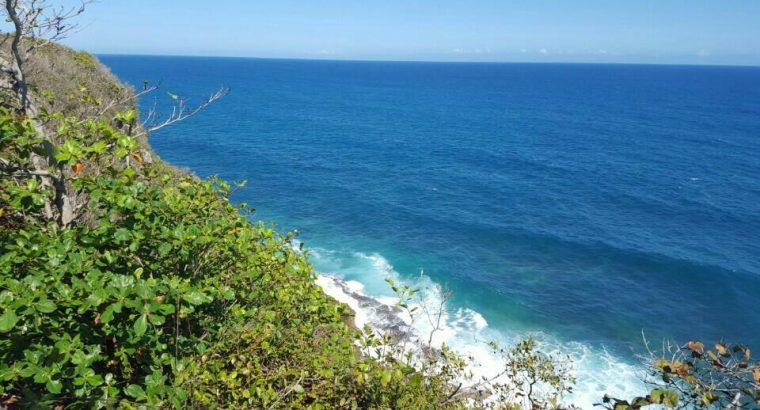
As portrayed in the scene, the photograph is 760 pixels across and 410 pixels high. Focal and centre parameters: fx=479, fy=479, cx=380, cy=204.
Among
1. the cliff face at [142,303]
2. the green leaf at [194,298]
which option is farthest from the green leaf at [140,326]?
the green leaf at [194,298]

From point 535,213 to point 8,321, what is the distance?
5120 centimetres

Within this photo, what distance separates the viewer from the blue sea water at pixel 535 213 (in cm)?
3416

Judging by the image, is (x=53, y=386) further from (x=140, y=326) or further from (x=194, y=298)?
(x=194, y=298)

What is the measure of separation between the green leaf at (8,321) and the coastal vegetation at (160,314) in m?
0.01

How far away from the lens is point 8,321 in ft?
14.0

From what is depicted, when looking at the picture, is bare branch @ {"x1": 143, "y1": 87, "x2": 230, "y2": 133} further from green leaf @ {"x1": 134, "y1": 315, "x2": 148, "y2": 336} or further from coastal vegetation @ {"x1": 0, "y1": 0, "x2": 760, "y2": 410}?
green leaf @ {"x1": 134, "y1": 315, "x2": 148, "y2": 336}

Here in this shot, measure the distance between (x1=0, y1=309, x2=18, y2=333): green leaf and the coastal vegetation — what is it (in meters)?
0.01

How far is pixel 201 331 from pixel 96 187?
251 centimetres

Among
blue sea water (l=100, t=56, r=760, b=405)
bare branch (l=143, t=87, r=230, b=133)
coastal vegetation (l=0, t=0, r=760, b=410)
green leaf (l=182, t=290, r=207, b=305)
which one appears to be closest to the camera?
coastal vegetation (l=0, t=0, r=760, b=410)

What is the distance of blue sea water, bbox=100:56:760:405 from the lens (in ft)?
112

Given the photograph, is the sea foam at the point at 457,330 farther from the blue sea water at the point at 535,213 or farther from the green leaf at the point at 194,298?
the green leaf at the point at 194,298

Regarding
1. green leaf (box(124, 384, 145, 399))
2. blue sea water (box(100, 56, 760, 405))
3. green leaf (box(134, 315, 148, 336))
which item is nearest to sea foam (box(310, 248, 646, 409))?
blue sea water (box(100, 56, 760, 405))

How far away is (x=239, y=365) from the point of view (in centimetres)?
690

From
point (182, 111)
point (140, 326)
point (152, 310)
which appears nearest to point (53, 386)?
point (140, 326)
